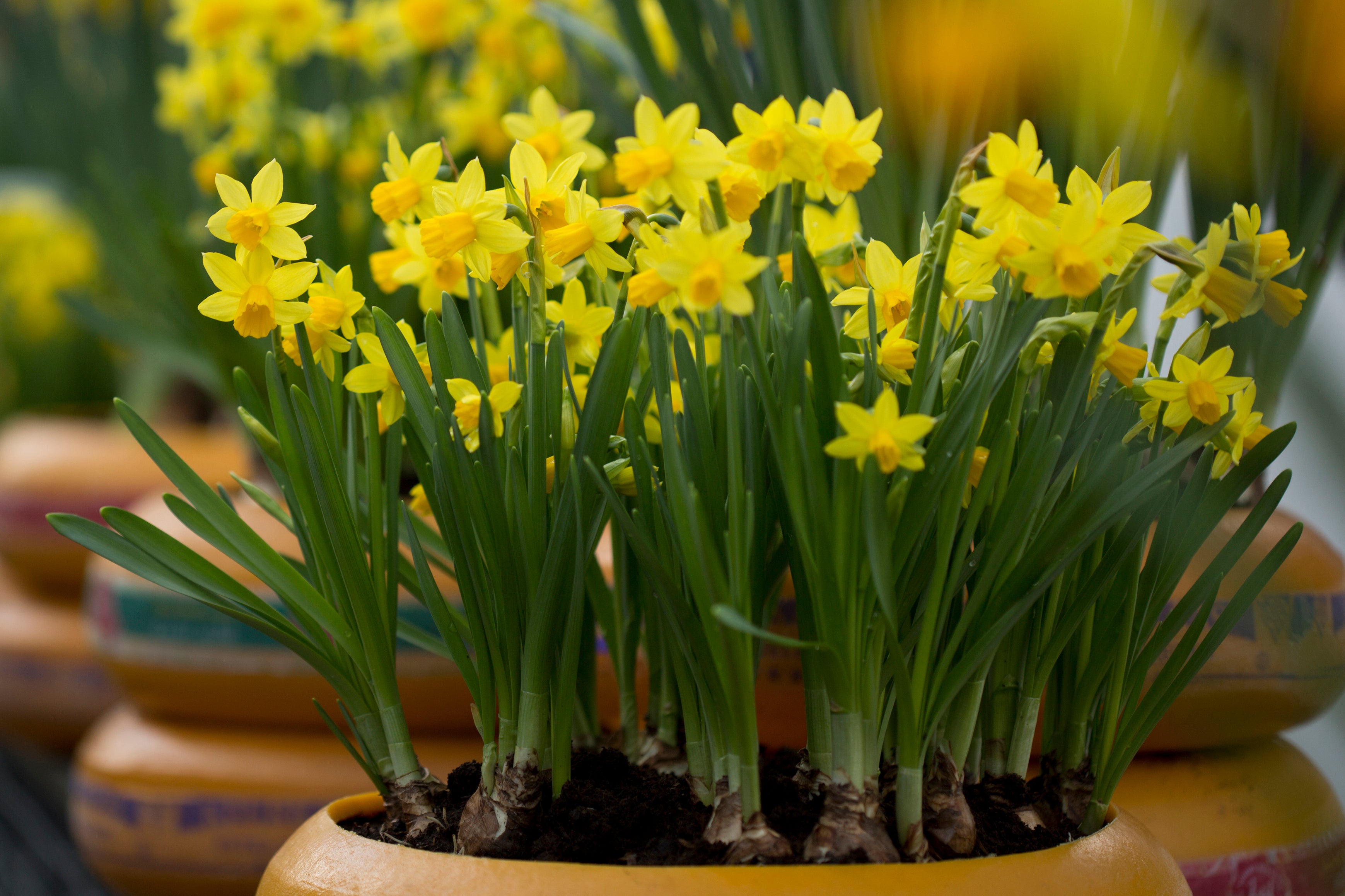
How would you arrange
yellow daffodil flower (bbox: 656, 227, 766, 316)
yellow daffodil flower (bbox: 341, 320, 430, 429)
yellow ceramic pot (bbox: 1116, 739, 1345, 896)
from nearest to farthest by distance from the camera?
yellow daffodil flower (bbox: 656, 227, 766, 316) < yellow daffodil flower (bbox: 341, 320, 430, 429) < yellow ceramic pot (bbox: 1116, 739, 1345, 896)

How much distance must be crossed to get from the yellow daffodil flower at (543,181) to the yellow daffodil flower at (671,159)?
0.03m

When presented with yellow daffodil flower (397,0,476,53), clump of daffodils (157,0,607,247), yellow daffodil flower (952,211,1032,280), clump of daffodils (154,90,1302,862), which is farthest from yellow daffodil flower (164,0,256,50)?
yellow daffodil flower (952,211,1032,280)

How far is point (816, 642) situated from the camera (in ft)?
1.42

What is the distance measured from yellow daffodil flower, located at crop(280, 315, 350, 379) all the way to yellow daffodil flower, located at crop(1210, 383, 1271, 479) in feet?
1.31

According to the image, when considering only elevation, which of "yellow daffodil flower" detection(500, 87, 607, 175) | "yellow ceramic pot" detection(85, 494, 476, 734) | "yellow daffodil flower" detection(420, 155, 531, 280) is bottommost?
"yellow ceramic pot" detection(85, 494, 476, 734)

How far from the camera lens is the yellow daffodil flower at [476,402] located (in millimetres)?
442

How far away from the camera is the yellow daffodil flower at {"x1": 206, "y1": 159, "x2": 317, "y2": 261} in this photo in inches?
17.3

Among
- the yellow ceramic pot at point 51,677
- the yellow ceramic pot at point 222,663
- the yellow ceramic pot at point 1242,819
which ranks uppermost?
the yellow ceramic pot at point 222,663

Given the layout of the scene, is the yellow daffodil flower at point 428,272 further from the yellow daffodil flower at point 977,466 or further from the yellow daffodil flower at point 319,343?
the yellow daffodil flower at point 977,466

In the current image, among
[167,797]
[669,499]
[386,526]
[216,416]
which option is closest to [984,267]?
[669,499]

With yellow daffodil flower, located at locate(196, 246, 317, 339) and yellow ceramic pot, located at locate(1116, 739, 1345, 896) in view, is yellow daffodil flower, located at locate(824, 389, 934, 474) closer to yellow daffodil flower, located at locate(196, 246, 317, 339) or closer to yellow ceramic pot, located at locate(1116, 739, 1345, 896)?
yellow daffodil flower, located at locate(196, 246, 317, 339)

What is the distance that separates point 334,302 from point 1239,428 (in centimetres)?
41

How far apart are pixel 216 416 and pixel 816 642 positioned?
1395mm

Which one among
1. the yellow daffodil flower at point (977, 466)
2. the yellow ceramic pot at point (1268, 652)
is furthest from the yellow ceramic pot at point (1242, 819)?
the yellow daffodil flower at point (977, 466)
